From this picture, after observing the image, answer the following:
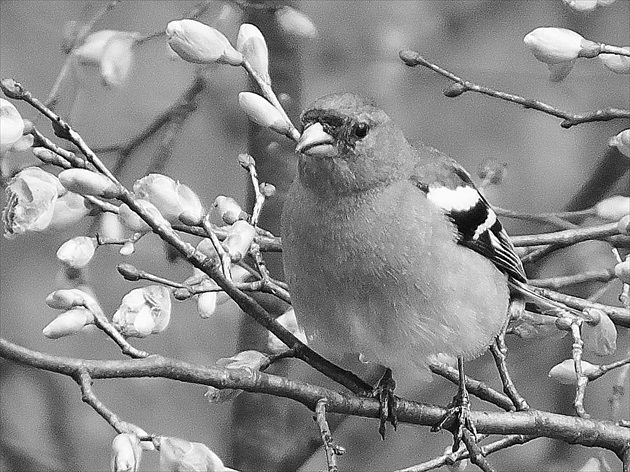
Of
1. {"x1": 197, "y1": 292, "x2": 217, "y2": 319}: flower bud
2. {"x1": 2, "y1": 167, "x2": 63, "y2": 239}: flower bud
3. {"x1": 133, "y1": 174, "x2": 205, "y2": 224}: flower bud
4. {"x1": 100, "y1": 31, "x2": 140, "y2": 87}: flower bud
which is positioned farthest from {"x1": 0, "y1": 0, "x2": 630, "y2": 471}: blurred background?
{"x1": 2, "y1": 167, "x2": 63, "y2": 239}: flower bud

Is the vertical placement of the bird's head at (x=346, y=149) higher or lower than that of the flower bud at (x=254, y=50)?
lower

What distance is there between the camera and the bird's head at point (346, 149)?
2.18 metres

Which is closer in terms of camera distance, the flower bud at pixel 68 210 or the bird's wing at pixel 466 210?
the flower bud at pixel 68 210

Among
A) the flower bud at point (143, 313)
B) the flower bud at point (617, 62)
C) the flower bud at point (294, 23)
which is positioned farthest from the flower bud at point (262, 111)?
the flower bud at point (294, 23)

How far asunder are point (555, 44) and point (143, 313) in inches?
37.9

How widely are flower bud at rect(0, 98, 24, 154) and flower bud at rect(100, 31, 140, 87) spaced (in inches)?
41.8

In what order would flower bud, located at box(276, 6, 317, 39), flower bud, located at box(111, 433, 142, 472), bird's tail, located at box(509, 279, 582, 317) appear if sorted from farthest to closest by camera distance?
flower bud, located at box(276, 6, 317, 39)
bird's tail, located at box(509, 279, 582, 317)
flower bud, located at box(111, 433, 142, 472)

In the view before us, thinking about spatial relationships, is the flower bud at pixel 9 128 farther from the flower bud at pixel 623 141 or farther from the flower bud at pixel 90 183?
the flower bud at pixel 623 141

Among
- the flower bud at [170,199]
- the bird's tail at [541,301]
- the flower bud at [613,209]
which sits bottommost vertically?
the bird's tail at [541,301]

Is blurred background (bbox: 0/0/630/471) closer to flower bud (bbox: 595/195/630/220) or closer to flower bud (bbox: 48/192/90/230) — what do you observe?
flower bud (bbox: 595/195/630/220)

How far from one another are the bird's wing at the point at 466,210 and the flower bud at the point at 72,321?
3.24 ft

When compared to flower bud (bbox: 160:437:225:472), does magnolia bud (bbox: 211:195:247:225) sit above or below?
above

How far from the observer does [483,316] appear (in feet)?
7.63

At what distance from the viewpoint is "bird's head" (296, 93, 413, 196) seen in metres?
2.18
